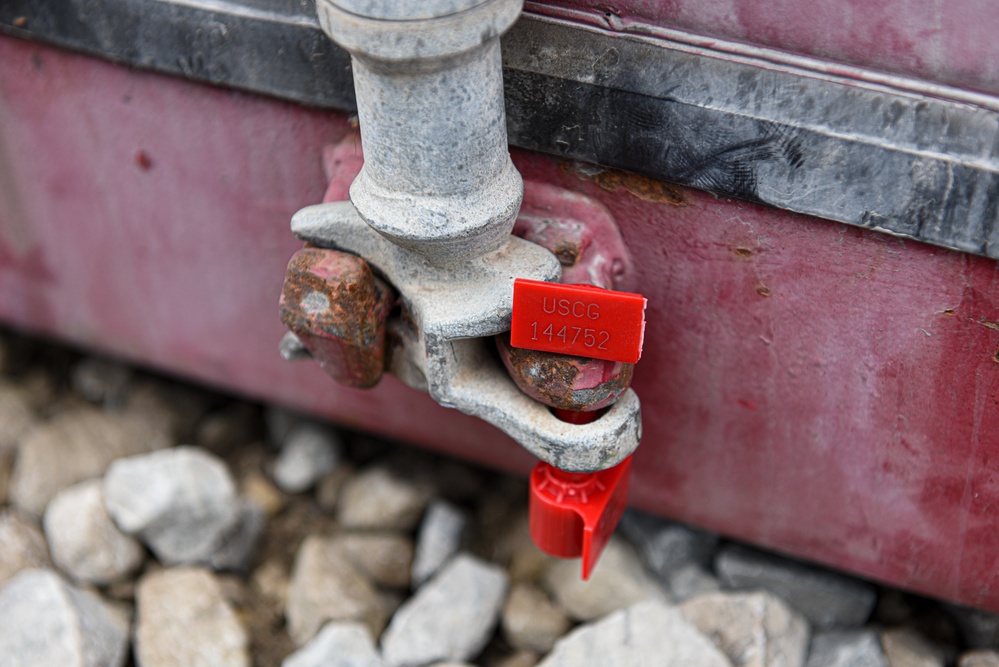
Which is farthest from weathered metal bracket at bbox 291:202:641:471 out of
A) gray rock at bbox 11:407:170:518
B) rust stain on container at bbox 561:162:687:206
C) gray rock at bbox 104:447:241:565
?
gray rock at bbox 11:407:170:518

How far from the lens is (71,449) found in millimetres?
1729

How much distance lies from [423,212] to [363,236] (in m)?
0.16

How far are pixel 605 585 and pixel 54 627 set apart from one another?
2.53ft

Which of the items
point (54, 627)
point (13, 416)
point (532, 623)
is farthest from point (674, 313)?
point (13, 416)

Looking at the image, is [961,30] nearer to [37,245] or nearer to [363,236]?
[363,236]

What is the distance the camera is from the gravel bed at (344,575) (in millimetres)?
1403

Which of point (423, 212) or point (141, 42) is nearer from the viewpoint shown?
point (423, 212)

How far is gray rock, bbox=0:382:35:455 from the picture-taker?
1788 mm

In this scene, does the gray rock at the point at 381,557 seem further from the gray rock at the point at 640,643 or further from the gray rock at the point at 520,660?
the gray rock at the point at 640,643

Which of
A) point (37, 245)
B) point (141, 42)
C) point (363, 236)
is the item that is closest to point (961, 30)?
point (363, 236)

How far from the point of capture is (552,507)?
1.21m

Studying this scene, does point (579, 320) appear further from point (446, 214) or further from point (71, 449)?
point (71, 449)

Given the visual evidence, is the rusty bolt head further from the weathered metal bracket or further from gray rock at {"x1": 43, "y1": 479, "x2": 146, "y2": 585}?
gray rock at {"x1": 43, "y1": 479, "x2": 146, "y2": 585}

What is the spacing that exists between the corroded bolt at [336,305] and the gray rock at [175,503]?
18.5 inches
